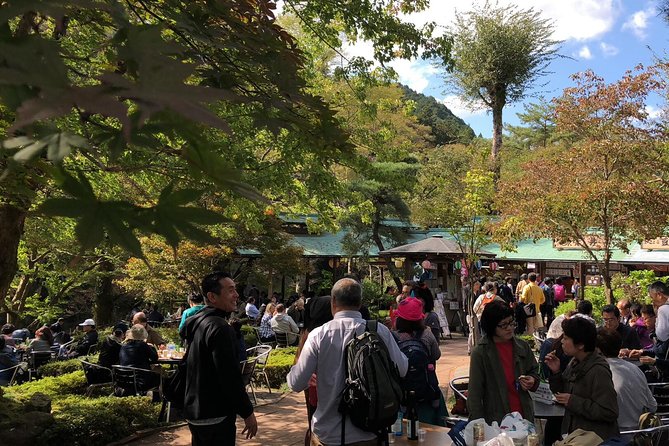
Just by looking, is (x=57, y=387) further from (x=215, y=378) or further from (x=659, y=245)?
(x=659, y=245)

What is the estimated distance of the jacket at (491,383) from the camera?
3.20 metres

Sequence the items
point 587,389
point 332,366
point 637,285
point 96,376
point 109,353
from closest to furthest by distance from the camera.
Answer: point 332,366 → point 587,389 → point 109,353 → point 96,376 → point 637,285

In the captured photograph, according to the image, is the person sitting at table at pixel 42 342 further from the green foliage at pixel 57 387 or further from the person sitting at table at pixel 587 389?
the person sitting at table at pixel 587 389

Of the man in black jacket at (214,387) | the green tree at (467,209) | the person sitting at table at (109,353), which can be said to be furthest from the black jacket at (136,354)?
the green tree at (467,209)

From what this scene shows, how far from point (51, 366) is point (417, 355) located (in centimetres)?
807

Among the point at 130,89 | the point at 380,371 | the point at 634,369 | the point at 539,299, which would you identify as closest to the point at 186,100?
the point at 130,89

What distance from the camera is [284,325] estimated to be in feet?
36.5

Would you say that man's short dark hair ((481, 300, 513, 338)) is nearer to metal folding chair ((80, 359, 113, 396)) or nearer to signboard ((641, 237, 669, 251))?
metal folding chair ((80, 359, 113, 396))

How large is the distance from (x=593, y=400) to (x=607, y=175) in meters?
9.13

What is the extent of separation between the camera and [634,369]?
366cm

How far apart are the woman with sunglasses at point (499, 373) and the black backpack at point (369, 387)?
76 centimetres

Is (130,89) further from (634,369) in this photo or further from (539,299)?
(539,299)

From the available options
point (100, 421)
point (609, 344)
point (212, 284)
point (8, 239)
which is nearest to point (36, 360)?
point (100, 421)

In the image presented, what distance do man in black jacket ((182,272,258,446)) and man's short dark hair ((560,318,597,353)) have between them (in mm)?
1923
